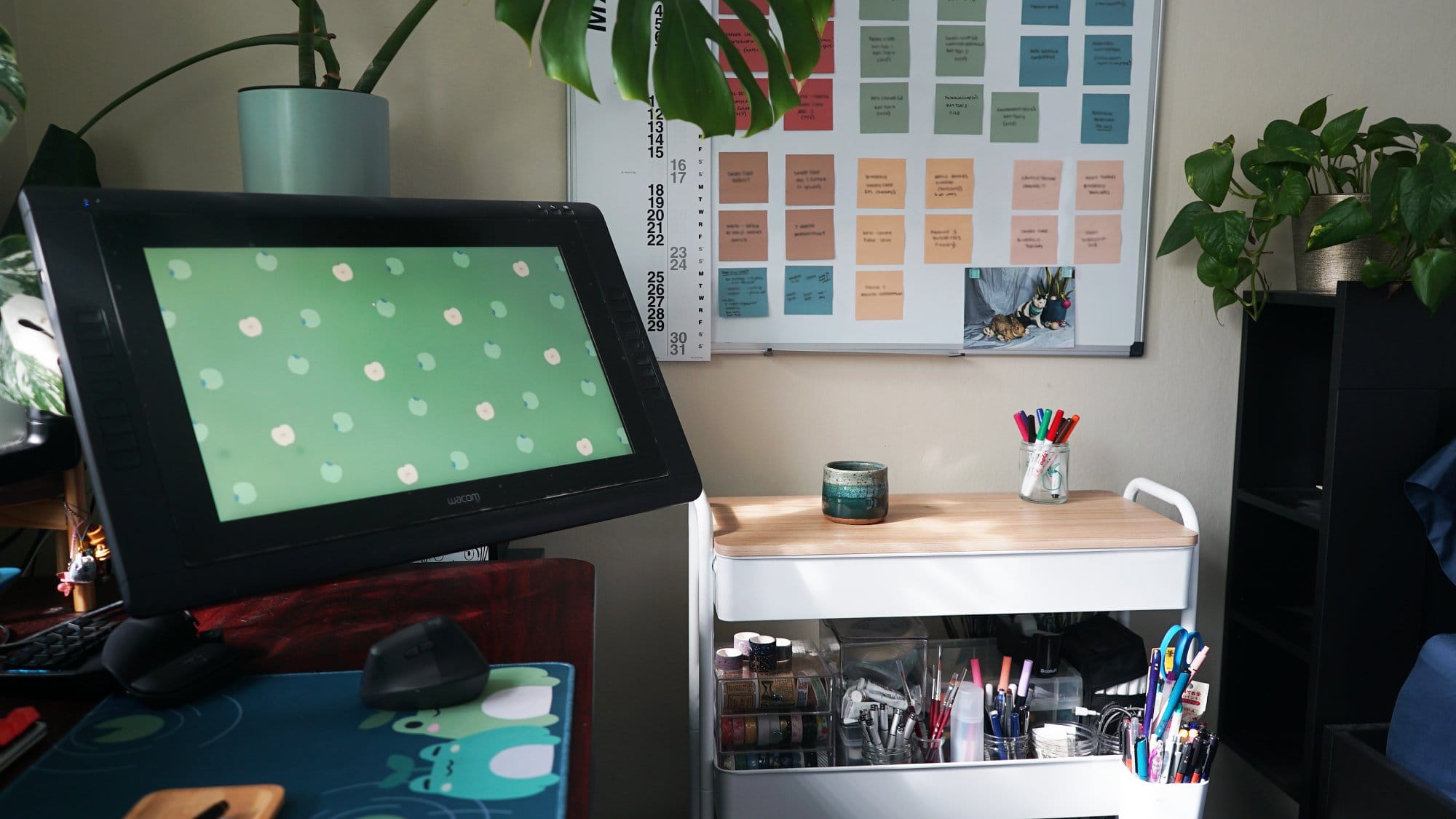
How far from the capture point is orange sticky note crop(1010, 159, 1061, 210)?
5.51 ft

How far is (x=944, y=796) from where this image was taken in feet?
4.58

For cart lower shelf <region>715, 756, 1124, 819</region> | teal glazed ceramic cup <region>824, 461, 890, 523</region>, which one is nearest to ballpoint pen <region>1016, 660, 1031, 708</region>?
cart lower shelf <region>715, 756, 1124, 819</region>

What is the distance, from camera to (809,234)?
1.66 metres

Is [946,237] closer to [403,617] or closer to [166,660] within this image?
[403,617]

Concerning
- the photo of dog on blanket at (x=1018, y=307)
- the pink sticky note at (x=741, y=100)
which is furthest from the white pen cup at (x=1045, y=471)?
the pink sticky note at (x=741, y=100)

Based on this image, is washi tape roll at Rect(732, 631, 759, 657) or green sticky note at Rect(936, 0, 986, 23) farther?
green sticky note at Rect(936, 0, 986, 23)

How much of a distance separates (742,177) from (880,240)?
0.26 metres

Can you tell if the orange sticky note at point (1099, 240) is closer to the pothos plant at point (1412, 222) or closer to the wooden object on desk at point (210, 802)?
the pothos plant at point (1412, 222)

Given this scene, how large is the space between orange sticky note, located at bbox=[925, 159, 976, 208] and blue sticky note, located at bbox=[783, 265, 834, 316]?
8.3 inches

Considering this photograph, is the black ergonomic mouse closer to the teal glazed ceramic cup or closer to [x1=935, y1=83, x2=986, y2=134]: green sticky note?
the teal glazed ceramic cup

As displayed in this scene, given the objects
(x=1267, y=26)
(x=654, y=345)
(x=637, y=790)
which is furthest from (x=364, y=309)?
(x=1267, y=26)

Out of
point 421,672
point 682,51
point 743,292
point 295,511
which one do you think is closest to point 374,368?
point 295,511

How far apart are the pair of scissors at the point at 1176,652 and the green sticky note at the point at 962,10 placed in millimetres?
1008

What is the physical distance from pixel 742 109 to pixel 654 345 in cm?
41
